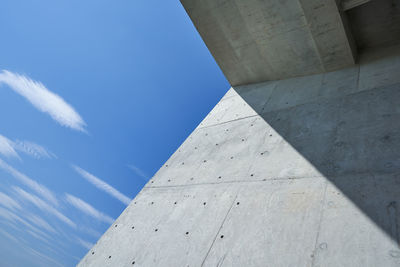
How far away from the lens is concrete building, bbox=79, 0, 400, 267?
3.15 metres

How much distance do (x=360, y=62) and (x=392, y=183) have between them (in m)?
4.95

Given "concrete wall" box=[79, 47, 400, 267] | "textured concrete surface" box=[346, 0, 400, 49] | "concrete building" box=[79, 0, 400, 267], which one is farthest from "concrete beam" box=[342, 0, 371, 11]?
"concrete wall" box=[79, 47, 400, 267]

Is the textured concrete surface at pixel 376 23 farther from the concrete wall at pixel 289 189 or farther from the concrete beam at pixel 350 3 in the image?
the concrete beam at pixel 350 3

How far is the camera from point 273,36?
7.53 m

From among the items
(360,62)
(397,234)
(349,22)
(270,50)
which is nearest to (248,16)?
(270,50)

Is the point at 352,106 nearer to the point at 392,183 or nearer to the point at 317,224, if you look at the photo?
the point at 392,183

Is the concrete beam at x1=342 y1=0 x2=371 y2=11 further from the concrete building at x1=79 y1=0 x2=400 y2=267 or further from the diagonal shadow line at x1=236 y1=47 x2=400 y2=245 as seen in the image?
the diagonal shadow line at x1=236 y1=47 x2=400 y2=245

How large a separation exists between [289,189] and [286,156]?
949 mm

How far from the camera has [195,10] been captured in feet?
27.1

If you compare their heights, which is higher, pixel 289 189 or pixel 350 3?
pixel 350 3

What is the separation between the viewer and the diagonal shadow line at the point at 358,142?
309 cm

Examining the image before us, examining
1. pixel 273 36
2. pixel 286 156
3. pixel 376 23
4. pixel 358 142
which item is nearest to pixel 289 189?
pixel 286 156

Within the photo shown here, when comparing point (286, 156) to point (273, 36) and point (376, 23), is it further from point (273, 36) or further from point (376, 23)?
point (376, 23)

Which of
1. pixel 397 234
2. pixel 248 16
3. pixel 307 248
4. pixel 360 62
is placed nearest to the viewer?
pixel 397 234
